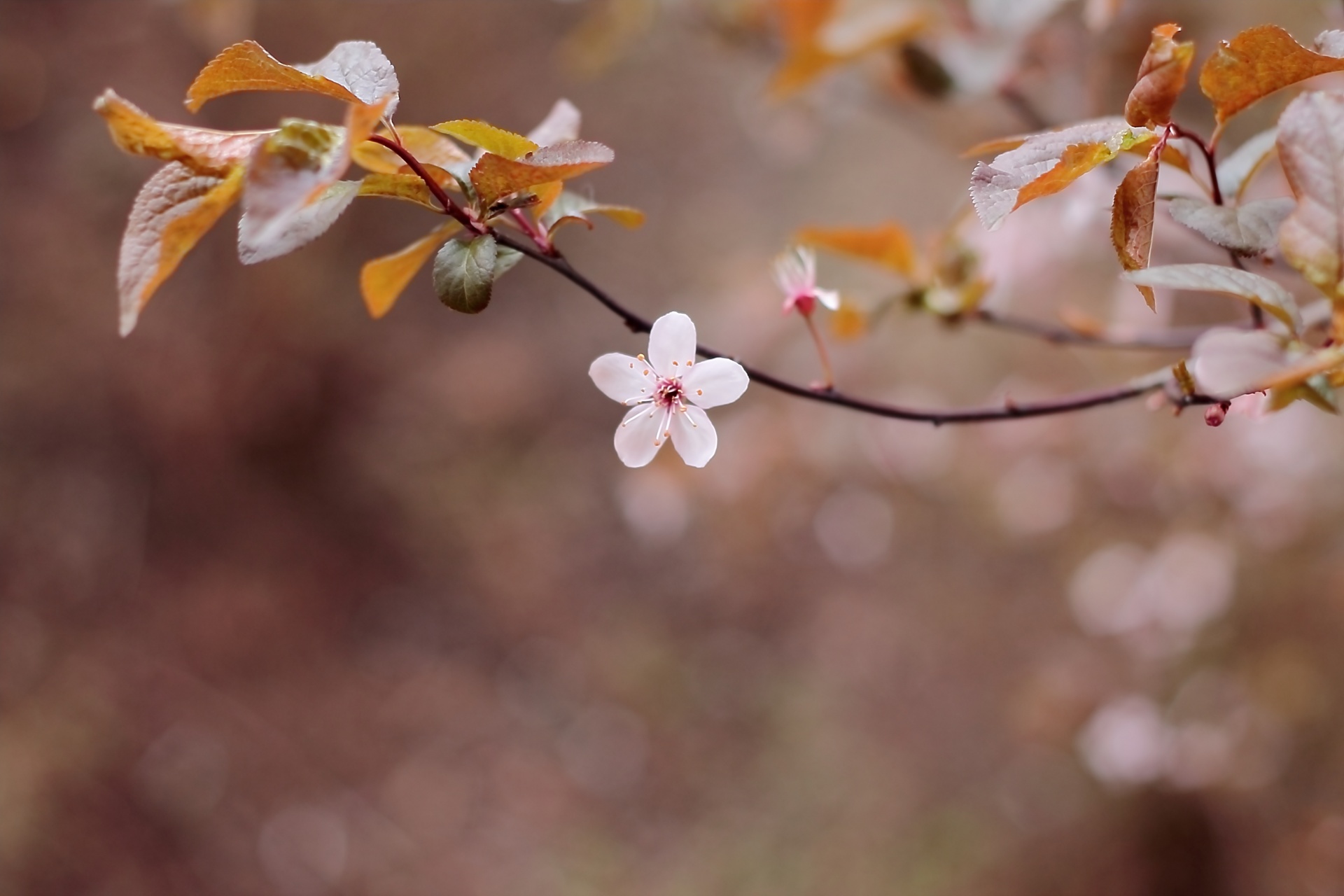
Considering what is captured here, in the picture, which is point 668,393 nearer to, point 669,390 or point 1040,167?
point 669,390

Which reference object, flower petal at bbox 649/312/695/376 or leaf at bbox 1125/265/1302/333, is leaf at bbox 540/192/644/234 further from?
leaf at bbox 1125/265/1302/333

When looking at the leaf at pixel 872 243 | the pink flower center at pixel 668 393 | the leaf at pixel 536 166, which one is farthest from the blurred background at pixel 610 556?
the leaf at pixel 536 166

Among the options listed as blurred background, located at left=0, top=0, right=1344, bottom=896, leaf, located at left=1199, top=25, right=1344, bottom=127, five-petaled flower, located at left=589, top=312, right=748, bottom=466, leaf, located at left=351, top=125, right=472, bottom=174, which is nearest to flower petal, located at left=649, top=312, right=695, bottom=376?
five-petaled flower, located at left=589, top=312, right=748, bottom=466

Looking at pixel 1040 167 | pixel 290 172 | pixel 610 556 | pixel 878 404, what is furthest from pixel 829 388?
pixel 610 556

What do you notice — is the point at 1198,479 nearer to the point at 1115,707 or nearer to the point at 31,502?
the point at 1115,707

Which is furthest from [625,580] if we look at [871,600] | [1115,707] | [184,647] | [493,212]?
[493,212]

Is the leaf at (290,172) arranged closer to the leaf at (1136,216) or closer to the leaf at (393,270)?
the leaf at (393,270)
